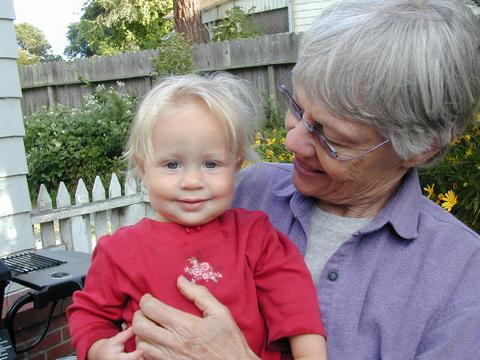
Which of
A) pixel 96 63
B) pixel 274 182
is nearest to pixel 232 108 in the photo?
pixel 274 182

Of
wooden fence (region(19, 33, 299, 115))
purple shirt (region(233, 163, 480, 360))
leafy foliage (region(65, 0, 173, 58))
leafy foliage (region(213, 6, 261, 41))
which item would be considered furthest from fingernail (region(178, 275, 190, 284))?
leafy foliage (region(65, 0, 173, 58))

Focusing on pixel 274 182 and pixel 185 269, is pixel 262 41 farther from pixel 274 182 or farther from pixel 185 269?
pixel 185 269

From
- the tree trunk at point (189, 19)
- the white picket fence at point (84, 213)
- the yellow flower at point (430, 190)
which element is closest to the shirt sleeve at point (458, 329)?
the yellow flower at point (430, 190)

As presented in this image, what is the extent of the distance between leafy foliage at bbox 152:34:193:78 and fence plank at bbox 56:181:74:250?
396cm

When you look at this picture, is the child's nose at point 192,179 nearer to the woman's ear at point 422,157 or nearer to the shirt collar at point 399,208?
the shirt collar at point 399,208

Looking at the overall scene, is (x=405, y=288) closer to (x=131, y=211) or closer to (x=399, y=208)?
(x=399, y=208)

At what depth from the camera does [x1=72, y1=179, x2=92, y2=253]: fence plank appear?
470 cm

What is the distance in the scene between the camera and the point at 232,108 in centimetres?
152

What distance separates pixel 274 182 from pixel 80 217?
321cm

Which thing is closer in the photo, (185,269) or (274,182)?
(185,269)

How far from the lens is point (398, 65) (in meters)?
1.42

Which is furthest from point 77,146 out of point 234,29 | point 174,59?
point 234,29

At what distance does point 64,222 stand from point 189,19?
6392mm

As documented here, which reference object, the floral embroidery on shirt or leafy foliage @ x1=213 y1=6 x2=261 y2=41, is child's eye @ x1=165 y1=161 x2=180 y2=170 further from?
leafy foliage @ x1=213 y1=6 x2=261 y2=41
